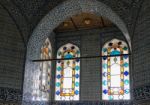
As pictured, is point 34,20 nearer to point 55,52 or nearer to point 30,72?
point 30,72

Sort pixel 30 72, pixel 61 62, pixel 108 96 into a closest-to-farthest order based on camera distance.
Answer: pixel 30 72
pixel 108 96
pixel 61 62

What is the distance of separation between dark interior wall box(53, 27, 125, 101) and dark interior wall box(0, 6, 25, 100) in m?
4.32

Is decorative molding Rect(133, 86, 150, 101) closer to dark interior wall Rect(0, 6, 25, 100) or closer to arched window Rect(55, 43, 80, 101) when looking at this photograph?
dark interior wall Rect(0, 6, 25, 100)

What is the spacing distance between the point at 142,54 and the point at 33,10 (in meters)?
3.18

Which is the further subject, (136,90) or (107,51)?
(107,51)

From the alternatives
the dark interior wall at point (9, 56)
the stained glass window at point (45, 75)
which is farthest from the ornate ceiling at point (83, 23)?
the dark interior wall at point (9, 56)

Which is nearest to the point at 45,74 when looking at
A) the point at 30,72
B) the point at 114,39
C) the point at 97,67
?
the point at 97,67

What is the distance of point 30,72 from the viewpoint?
784cm

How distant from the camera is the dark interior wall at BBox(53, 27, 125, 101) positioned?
11297mm

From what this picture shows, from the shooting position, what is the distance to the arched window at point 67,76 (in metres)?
11.7

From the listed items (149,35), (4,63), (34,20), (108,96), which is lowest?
(108,96)

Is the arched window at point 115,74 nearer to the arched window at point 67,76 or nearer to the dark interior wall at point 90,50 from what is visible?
the dark interior wall at point 90,50

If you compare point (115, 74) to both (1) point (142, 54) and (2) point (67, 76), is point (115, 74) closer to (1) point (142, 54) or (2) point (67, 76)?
(2) point (67, 76)

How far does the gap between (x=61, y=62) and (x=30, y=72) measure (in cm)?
450
